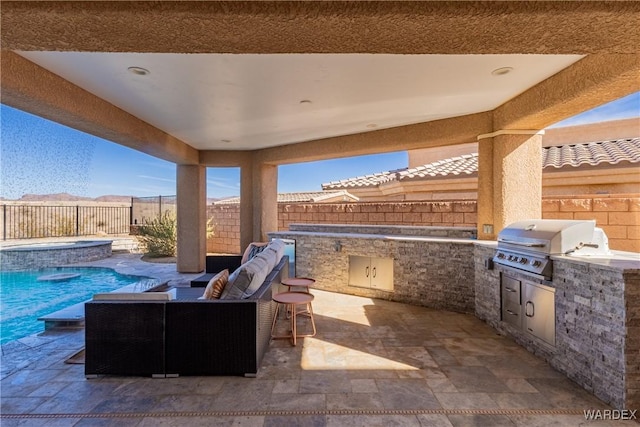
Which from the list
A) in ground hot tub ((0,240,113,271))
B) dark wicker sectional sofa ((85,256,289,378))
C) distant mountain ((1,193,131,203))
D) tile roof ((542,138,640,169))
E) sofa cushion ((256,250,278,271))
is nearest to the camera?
dark wicker sectional sofa ((85,256,289,378))

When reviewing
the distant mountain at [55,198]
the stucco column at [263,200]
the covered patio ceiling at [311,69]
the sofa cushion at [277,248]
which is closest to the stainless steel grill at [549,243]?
the covered patio ceiling at [311,69]

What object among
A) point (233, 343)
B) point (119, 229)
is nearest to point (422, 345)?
point (233, 343)

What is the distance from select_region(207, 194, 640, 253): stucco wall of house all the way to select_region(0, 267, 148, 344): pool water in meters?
3.78

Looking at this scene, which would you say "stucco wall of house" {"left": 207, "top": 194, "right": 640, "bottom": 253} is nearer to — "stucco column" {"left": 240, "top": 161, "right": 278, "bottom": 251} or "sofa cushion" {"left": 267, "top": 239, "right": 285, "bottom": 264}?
"stucco column" {"left": 240, "top": 161, "right": 278, "bottom": 251}

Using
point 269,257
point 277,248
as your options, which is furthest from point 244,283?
point 277,248

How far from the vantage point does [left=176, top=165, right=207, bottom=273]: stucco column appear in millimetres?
7793

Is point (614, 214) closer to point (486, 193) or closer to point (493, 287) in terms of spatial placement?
point (486, 193)

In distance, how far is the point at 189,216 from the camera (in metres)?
7.84

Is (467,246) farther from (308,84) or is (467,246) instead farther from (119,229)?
(119,229)

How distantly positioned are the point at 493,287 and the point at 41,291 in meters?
8.84

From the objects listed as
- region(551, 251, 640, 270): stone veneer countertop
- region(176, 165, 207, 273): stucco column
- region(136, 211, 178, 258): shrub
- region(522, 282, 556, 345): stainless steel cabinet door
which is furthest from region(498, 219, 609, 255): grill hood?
region(136, 211, 178, 258): shrub

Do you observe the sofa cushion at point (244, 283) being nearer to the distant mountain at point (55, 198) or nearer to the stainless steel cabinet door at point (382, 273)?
the stainless steel cabinet door at point (382, 273)

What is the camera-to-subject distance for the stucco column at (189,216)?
7793 mm

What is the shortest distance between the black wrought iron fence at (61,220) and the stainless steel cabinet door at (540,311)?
1639 centimetres
